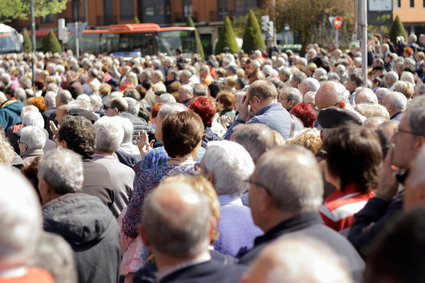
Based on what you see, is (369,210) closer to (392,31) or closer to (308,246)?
(308,246)

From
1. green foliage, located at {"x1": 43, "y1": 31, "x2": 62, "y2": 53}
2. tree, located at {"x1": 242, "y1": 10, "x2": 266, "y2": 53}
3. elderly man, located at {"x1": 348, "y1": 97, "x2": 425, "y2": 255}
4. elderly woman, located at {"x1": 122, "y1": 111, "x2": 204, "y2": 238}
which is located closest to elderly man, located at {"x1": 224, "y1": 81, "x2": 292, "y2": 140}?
elderly woman, located at {"x1": 122, "y1": 111, "x2": 204, "y2": 238}

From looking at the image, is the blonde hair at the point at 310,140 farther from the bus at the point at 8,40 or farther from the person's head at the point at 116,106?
the bus at the point at 8,40

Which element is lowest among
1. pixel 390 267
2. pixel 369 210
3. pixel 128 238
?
pixel 128 238

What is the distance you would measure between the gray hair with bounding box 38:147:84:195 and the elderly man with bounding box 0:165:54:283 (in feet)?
7.20

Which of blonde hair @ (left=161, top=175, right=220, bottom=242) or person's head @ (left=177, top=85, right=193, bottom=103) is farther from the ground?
blonde hair @ (left=161, top=175, right=220, bottom=242)

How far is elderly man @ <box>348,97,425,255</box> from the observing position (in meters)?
4.03

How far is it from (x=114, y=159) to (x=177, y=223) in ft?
12.3

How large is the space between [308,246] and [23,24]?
8496 centimetres

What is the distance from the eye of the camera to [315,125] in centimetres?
842

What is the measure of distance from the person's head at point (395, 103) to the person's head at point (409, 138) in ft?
13.6

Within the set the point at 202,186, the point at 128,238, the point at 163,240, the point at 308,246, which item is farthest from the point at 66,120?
the point at 308,246

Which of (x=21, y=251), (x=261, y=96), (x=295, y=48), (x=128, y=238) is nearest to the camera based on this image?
(x=21, y=251)

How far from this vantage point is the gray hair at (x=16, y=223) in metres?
2.62

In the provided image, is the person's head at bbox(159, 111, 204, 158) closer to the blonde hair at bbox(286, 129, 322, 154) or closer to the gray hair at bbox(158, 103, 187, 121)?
the blonde hair at bbox(286, 129, 322, 154)
